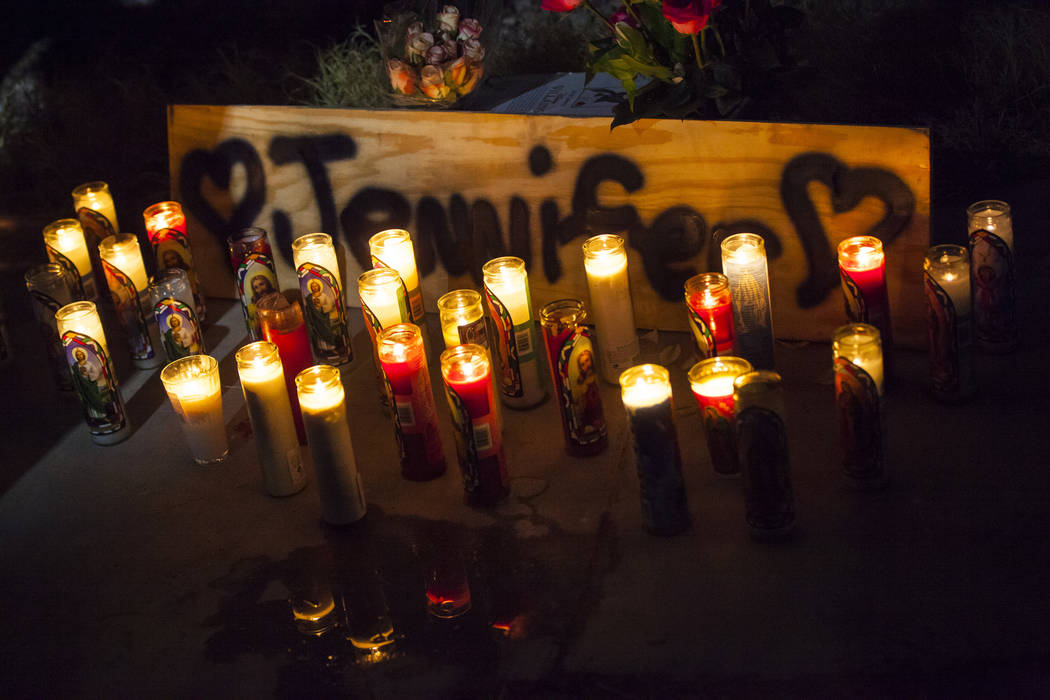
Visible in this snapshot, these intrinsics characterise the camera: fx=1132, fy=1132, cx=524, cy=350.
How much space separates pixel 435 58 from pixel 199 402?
1.71m

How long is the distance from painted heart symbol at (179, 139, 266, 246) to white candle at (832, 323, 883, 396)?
254cm

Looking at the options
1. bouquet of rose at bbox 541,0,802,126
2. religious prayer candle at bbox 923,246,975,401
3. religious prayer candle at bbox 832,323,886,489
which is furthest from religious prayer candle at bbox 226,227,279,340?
religious prayer candle at bbox 923,246,975,401

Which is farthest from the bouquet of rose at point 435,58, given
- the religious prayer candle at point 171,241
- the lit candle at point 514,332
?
the lit candle at point 514,332

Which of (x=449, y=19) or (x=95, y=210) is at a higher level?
(x=449, y=19)

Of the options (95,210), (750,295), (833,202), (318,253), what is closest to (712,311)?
(750,295)

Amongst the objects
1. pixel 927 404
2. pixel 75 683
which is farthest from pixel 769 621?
pixel 75 683

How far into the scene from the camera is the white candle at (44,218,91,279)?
15.1 ft

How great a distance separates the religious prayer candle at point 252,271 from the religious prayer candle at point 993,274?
243 centimetres

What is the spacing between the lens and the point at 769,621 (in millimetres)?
2670

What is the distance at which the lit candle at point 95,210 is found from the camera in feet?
15.8

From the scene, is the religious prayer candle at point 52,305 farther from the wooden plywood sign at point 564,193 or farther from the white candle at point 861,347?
the white candle at point 861,347

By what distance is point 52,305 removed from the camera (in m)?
4.12

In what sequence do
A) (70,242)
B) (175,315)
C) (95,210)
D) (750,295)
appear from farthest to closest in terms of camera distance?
1. (95,210)
2. (70,242)
3. (175,315)
4. (750,295)

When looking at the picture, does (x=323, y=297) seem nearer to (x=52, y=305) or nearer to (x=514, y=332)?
(x=514, y=332)
